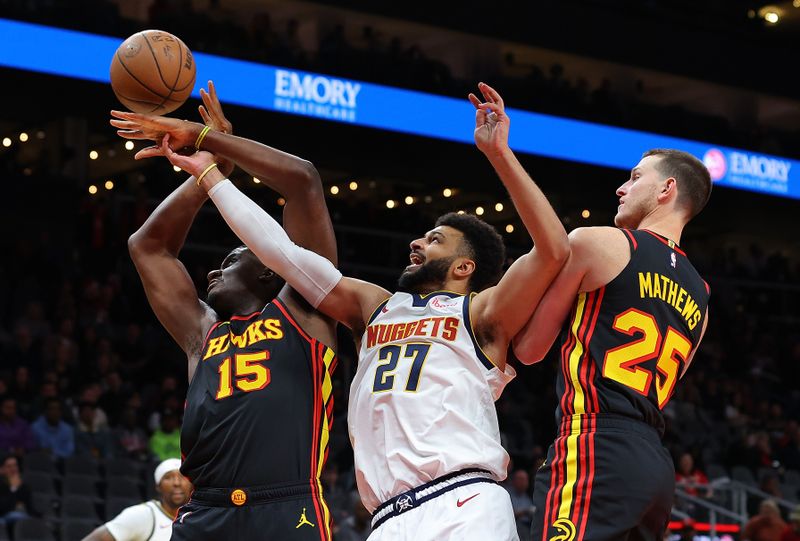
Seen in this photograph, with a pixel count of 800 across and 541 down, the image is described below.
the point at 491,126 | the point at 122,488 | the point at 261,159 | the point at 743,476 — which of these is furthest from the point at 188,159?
the point at 743,476

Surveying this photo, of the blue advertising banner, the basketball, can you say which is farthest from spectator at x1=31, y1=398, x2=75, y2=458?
the basketball

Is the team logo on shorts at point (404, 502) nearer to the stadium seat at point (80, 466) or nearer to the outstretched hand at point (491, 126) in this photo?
the outstretched hand at point (491, 126)

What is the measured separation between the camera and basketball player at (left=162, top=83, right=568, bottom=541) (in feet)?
13.7

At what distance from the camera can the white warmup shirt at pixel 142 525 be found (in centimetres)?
702

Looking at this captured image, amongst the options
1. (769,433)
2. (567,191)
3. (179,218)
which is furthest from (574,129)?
(179,218)

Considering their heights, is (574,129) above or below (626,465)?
above

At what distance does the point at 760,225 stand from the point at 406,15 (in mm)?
9691

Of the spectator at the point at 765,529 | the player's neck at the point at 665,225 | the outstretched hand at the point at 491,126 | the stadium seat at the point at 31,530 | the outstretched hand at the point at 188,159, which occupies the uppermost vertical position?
the outstretched hand at the point at 491,126

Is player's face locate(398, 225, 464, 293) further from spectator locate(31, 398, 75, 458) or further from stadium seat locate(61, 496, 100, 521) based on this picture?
spectator locate(31, 398, 75, 458)

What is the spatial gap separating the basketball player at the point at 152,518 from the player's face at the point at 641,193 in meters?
3.60

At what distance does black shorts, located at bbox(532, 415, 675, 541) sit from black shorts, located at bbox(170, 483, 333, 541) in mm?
983

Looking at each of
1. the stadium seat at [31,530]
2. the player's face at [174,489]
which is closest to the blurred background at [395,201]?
the stadium seat at [31,530]

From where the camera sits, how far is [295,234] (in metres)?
4.95

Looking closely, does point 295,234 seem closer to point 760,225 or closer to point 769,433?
point 769,433
